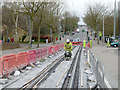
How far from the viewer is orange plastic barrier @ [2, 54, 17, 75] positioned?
979 centimetres

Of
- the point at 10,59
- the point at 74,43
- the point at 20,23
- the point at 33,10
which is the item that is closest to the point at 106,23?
the point at 74,43

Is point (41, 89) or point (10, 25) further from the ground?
point (10, 25)

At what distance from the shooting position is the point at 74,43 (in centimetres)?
5216

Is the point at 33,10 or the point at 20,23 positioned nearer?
the point at 33,10

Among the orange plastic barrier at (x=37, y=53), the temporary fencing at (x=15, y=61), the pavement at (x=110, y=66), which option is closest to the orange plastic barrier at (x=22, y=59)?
the temporary fencing at (x=15, y=61)

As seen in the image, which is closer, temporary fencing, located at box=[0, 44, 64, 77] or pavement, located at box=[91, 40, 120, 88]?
pavement, located at box=[91, 40, 120, 88]

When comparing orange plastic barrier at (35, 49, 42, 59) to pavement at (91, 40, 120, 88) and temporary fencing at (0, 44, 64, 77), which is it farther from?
pavement at (91, 40, 120, 88)

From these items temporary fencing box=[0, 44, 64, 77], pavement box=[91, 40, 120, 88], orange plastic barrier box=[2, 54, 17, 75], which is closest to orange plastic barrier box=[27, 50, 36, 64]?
temporary fencing box=[0, 44, 64, 77]

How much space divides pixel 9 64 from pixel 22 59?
6.42 ft

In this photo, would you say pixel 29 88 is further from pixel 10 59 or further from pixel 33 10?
pixel 33 10

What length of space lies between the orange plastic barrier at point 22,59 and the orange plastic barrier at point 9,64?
618mm

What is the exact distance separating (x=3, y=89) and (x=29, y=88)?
3.61 feet

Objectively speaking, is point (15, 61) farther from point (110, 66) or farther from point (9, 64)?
point (110, 66)

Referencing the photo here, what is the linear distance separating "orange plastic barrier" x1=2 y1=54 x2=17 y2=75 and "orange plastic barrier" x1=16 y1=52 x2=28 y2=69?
62 cm
